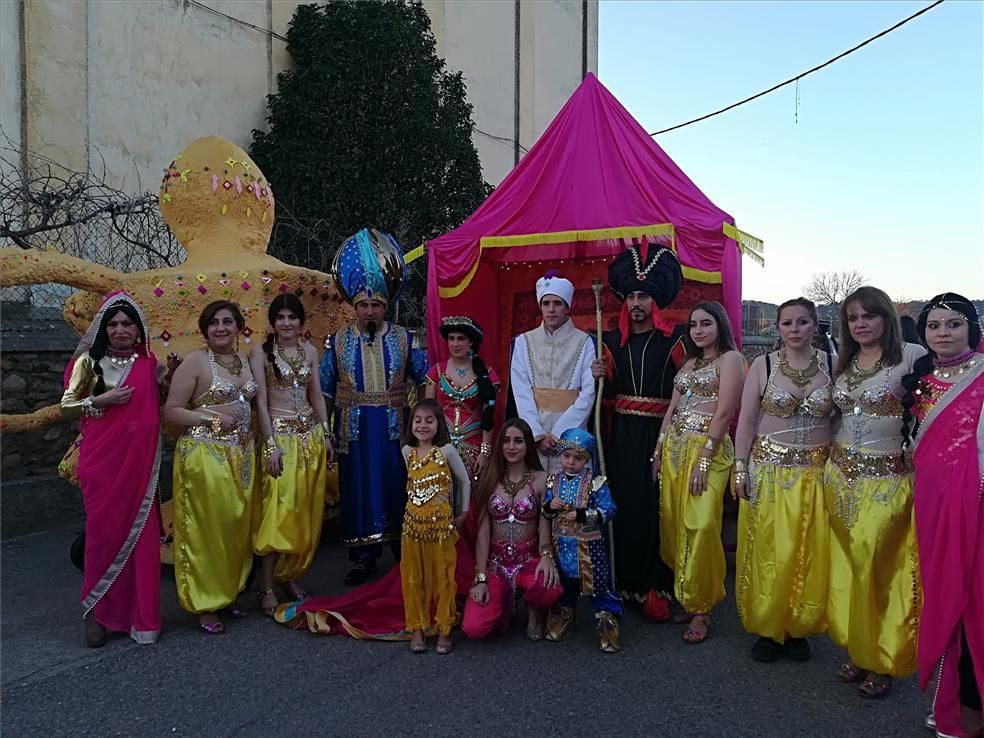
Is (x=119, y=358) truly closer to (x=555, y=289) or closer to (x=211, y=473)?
(x=211, y=473)

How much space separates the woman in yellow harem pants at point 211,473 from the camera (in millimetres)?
3730

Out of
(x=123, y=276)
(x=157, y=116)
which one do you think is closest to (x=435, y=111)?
(x=157, y=116)

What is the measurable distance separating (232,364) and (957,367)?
129 inches

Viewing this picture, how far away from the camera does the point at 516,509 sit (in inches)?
145

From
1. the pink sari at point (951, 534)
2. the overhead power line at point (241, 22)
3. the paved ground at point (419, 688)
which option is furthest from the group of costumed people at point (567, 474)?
the overhead power line at point (241, 22)

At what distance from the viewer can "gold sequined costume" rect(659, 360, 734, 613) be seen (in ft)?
11.9

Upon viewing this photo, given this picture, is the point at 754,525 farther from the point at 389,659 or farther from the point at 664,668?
the point at 389,659

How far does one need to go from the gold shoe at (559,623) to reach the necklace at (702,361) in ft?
4.48

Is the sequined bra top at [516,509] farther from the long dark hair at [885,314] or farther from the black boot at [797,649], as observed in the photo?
the long dark hair at [885,314]

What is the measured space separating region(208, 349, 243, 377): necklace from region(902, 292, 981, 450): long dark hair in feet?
10.1

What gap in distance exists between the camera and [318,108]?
33.9 feet

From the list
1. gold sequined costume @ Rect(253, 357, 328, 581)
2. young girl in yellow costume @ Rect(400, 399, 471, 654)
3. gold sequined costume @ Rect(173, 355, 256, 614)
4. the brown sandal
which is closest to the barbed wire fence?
gold sequined costume @ Rect(253, 357, 328, 581)

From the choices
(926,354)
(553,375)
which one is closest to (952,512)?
(926,354)

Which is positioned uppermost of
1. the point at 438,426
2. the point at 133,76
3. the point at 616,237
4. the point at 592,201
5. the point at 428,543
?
the point at 133,76
